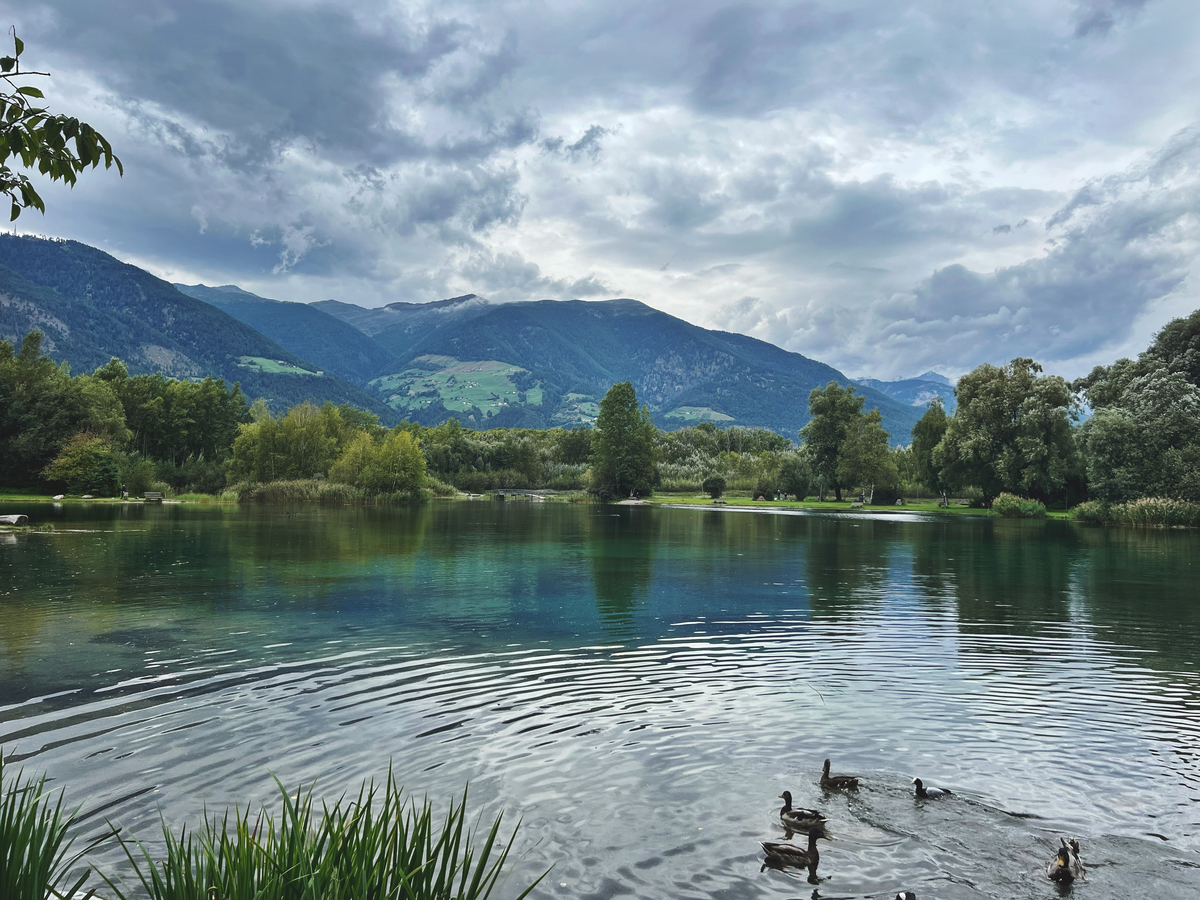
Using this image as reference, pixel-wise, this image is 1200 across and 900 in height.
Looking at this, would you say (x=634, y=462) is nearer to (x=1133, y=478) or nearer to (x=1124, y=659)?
(x=1133, y=478)

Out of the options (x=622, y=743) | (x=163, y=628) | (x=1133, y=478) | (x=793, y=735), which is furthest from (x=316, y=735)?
(x=1133, y=478)

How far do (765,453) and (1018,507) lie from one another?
5150 cm

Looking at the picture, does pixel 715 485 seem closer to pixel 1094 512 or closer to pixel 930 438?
pixel 930 438

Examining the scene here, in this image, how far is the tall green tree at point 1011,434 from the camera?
74375 mm

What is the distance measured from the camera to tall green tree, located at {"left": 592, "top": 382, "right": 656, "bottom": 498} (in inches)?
4579

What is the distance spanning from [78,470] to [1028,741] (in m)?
88.5

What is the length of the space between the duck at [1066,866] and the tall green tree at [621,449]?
108m

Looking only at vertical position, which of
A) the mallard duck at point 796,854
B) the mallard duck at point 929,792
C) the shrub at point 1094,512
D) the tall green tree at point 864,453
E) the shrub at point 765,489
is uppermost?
the tall green tree at point 864,453

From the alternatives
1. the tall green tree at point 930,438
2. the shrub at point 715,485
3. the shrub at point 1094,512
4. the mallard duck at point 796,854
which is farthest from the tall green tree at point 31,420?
the shrub at point 1094,512

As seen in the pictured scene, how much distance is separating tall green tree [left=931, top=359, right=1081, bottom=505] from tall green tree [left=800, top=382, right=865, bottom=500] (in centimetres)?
1323

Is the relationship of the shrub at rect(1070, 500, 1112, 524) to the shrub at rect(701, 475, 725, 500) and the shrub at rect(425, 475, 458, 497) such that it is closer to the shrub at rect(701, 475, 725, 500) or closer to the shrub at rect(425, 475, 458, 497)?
the shrub at rect(701, 475, 725, 500)

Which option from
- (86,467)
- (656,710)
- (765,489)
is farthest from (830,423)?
(656,710)

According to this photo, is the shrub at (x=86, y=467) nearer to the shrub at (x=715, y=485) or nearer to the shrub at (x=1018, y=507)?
the shrub at (x=715, y=485)

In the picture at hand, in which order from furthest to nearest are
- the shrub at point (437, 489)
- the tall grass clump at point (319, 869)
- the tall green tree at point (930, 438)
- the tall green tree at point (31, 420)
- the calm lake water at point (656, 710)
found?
the shrub at point (437, 489)
the tall green tree at point (930, 438)
the tall green tree at point (31, 420)
the calm lake water at point (656, 710)
the tall grass clump at point (319, 869)
